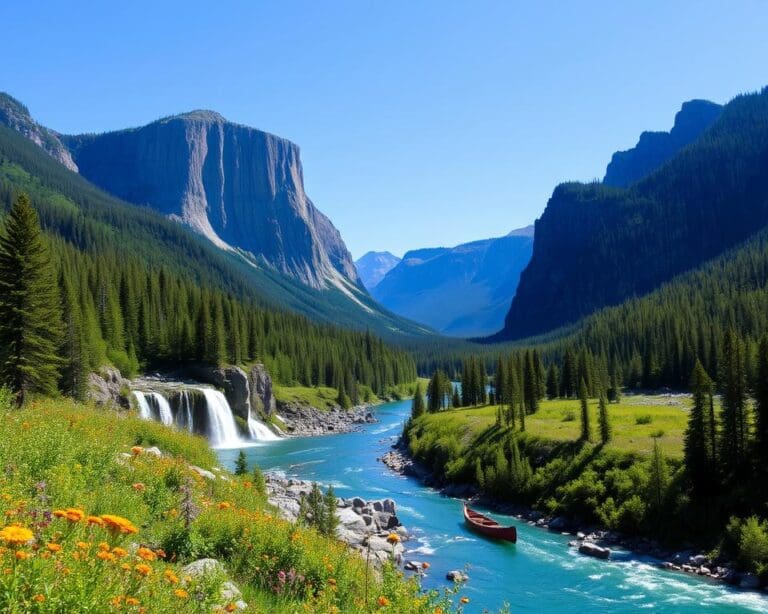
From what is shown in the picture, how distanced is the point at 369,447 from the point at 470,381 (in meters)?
31.1

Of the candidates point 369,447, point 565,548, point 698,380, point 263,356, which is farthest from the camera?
point 263,356

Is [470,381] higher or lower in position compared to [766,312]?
lower

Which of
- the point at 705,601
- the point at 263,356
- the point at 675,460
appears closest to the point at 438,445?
the point at 675,460

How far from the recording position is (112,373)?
247ft

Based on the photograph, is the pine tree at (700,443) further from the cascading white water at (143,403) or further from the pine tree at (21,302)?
the cascading white water at (143,403)

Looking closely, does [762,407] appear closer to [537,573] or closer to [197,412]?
[537,573]

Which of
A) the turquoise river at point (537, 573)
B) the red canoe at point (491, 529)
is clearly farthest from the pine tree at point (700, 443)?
the red canoe at point (491, 529)

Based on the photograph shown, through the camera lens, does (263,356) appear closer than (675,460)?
No

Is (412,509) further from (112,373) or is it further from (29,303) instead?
(112,373)

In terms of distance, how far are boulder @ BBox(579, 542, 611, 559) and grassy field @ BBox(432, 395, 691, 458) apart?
11.8 meters

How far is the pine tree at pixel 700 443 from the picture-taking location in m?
40.4

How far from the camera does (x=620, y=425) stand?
61281 mm

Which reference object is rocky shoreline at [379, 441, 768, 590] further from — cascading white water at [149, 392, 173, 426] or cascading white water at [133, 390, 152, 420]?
cascading white water at [133, 390, 152, 420]

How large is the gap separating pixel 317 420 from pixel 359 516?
74.1m
